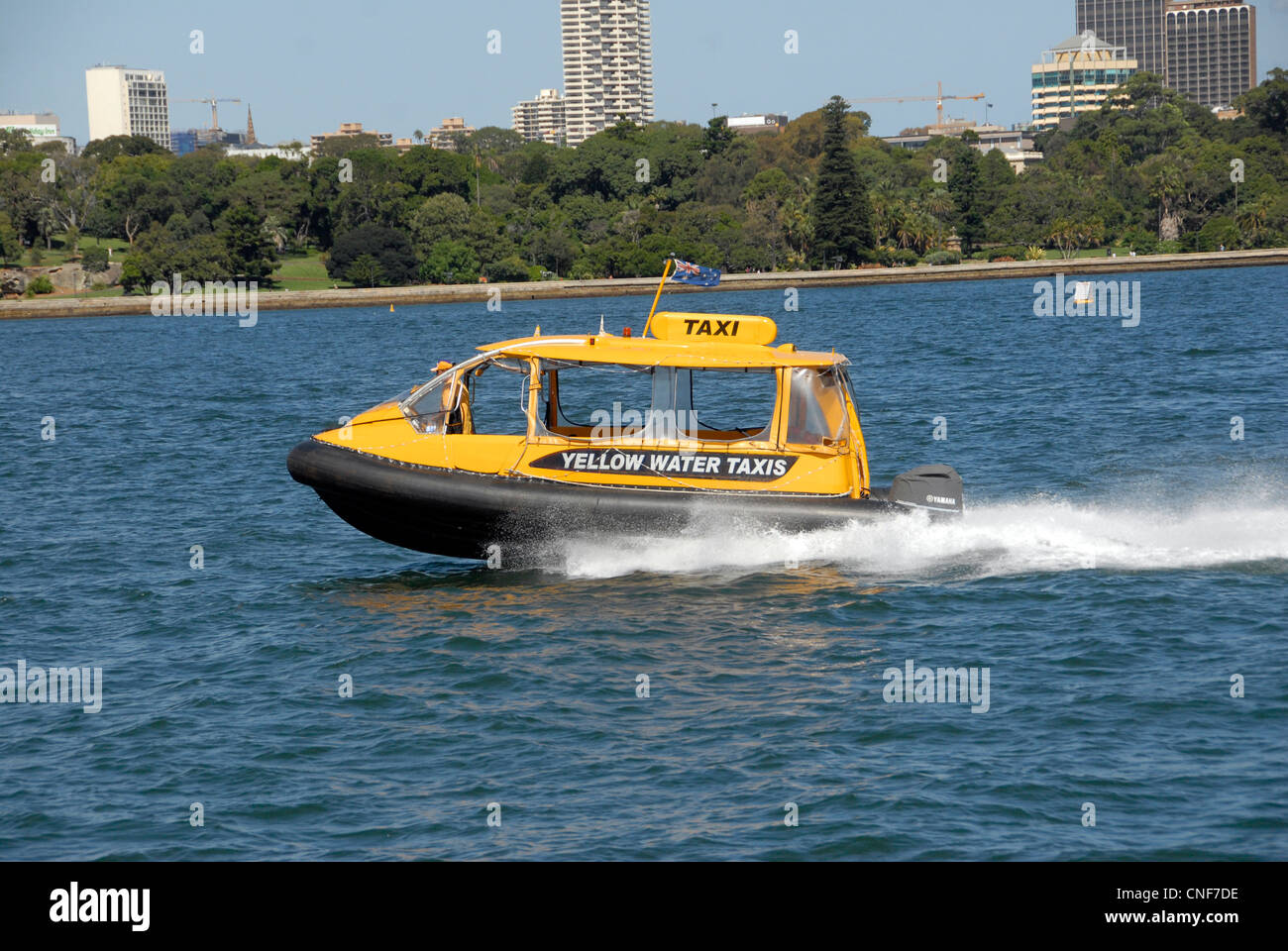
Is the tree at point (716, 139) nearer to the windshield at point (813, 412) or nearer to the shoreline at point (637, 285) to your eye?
the shoreline at point (637, 285)

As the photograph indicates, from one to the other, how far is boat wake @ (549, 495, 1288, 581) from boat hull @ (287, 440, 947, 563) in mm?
177

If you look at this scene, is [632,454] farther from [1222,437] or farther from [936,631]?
[1222,437]

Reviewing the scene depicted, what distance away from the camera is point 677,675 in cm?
1361

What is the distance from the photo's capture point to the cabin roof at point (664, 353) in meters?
16.4

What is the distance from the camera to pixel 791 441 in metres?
16.6

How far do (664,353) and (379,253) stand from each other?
373ft

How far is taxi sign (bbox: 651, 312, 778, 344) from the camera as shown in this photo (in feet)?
55.9

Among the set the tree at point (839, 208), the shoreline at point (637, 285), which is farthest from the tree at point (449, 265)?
the tree at point (839, 208)

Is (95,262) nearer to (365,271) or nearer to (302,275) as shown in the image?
(302,275)

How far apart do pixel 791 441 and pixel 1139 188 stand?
138901mm

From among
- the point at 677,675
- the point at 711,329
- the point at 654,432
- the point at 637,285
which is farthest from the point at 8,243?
the point at 677,675

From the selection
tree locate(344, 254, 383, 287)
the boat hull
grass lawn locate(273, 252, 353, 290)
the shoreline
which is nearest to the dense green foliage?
tree locate(344, 254, 383, 287)

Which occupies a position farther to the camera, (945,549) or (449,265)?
(449,265)

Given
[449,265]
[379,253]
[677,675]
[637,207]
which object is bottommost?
[677,675]
